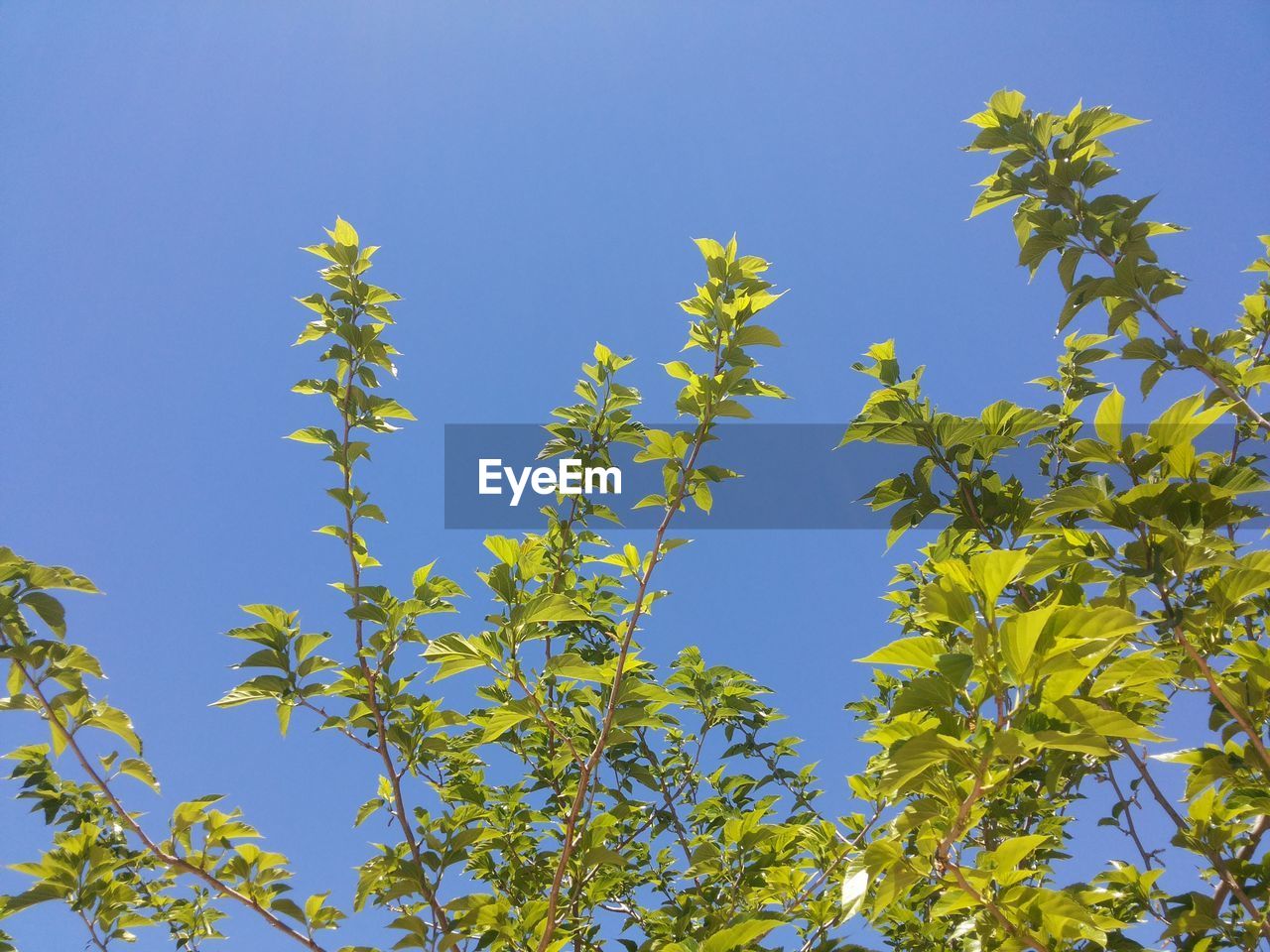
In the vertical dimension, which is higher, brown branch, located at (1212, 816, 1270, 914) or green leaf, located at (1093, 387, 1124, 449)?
green leaf, located at (1093, 387, 1124, 449)

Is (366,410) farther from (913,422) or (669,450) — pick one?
(913,422)

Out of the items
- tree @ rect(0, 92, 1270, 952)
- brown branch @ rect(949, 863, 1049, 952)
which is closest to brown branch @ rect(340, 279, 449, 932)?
tree @ rect(0, 92, 1270, 952)

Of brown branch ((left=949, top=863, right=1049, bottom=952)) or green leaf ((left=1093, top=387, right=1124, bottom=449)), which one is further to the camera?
green leaf ((left=1093, top=387, right=1124, bottom=449))

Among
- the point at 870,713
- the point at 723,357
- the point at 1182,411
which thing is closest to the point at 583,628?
the point at 870,713

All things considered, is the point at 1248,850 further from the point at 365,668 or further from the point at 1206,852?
the point at 365,668

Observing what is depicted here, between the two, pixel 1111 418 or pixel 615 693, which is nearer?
pixel 1111 418

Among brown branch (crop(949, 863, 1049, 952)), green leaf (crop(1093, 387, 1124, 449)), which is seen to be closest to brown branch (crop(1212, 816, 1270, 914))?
brown branch (crop(949, 863, 1049, 952))

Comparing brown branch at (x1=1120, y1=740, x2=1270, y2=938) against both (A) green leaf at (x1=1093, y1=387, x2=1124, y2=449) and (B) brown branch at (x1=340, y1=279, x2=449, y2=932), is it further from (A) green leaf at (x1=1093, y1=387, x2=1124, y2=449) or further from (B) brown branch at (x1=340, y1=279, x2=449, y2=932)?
(B) brown branch at (x1=340, y1=279, x2=449, y2=932)

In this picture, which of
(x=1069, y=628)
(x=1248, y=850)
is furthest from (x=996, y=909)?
(x=1248, y=850)

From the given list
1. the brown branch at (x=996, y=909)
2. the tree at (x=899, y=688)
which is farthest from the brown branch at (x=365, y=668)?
the brown branch at (x=996, y=909)

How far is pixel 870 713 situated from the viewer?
4.14 m

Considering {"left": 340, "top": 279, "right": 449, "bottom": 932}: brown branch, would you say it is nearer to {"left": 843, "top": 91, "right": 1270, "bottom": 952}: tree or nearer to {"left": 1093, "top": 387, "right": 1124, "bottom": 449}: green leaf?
{"left": 843, "top": 91, "right": 1270, "bottom": 952}: tree

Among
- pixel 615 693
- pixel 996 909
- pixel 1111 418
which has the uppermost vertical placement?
pixel 1111 418

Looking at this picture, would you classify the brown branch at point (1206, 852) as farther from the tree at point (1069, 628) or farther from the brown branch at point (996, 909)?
the brown branch at point (996, 909)
